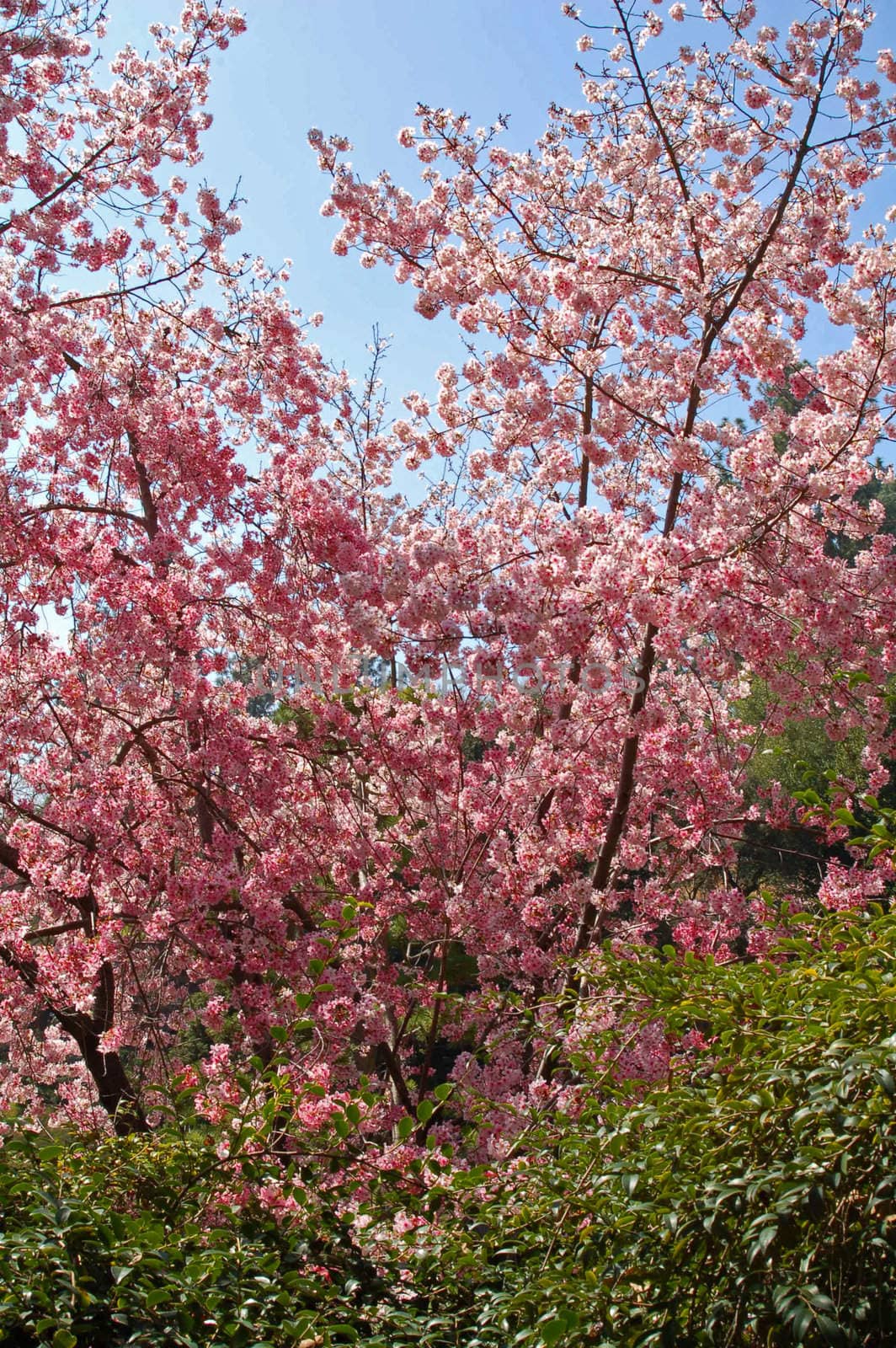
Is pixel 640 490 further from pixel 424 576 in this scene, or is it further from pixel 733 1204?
pixel 733 1204

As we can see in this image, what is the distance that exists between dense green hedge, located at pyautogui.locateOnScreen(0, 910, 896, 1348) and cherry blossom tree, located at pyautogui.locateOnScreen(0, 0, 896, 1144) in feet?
5.63

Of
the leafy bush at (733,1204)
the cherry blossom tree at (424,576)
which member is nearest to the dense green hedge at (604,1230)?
the leafy bush at (733,1204)

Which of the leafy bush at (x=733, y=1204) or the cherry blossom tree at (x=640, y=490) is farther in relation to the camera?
the cherry blossom tree at (x=640, y=490)

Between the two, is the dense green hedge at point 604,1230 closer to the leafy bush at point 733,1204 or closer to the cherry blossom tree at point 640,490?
the leafy bush at point 733,1204

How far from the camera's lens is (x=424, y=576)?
12.1ft

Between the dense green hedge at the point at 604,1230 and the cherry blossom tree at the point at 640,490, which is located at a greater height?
the cherry blossom tree at the point at 640,490

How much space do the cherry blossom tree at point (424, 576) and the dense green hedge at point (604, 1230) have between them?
5.63ft

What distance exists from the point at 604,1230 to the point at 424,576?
92.9 inches

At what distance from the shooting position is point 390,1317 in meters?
1.73

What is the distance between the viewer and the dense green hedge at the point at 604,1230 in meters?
1.53

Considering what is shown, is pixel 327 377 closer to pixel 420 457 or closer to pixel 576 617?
pixel 420 457

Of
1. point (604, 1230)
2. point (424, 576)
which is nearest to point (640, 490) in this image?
point (424, 576)

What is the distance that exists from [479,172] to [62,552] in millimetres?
2897

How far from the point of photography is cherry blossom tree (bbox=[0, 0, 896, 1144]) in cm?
432
